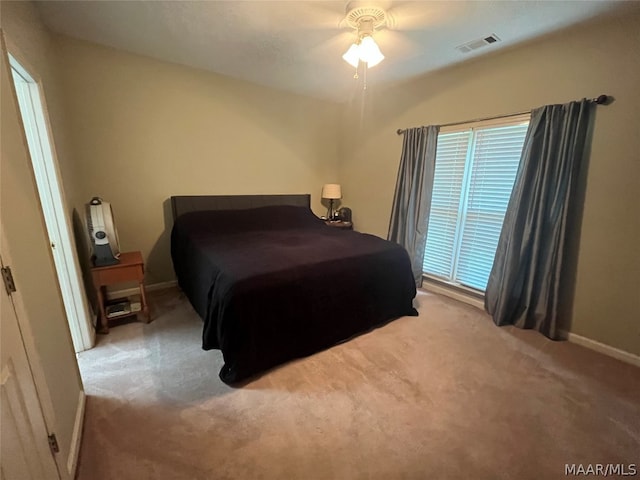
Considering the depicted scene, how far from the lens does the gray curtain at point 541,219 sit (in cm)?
214

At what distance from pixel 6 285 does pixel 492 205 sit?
3329mm

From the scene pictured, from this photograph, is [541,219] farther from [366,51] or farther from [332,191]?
[332,191]

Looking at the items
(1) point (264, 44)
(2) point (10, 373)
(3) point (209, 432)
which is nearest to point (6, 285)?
(2) point (10, 373)

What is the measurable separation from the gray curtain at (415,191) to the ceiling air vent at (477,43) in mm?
749

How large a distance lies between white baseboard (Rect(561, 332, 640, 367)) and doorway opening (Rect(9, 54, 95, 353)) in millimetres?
3734

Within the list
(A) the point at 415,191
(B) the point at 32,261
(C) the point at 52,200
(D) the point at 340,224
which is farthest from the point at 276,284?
(D) the point at 340,224

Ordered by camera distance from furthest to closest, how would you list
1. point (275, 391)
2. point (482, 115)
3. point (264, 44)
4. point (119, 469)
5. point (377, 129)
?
point (377, 129) < point (482, 115) < point (264, 44) < point (275, 391) < point (119, 469)

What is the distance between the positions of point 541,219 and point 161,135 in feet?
12.2

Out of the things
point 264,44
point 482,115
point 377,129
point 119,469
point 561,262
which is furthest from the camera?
point 377,129

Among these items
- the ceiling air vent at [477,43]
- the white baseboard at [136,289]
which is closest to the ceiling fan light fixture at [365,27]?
the ceiling air vent at [477,43]

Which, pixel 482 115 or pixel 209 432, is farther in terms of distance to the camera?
pixel 482 115

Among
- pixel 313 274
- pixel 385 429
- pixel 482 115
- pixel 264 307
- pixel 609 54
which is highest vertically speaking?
pixel 609 54

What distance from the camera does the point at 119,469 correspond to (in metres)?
1.24

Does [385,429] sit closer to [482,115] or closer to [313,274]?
[313,274]
